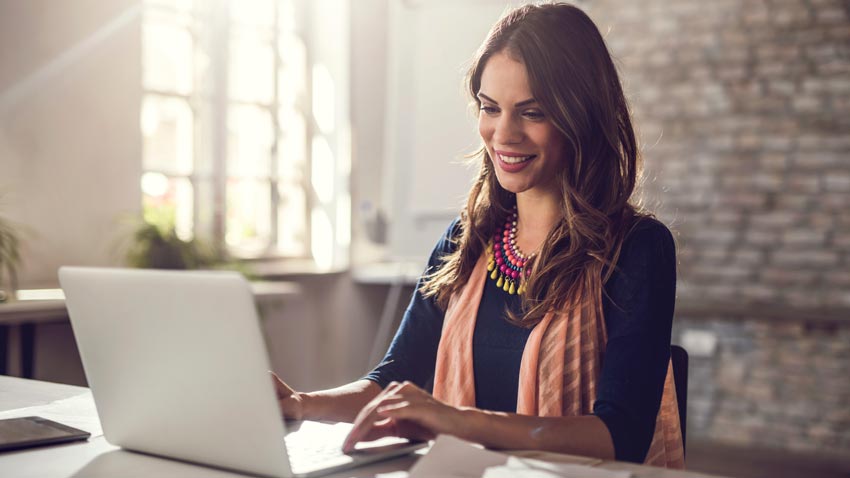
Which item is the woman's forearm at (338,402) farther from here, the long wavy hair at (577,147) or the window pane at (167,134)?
the window pane at (167,134)

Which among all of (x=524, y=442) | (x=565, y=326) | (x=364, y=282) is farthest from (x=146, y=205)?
(x=524, y=442)

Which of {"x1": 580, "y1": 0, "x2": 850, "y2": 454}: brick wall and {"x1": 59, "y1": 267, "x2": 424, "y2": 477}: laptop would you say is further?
{"x1": 580, "y1": 0, "x2": 850, "y2": 454}: brick wall

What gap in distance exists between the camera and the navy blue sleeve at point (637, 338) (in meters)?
1.29

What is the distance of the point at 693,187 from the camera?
450 cm

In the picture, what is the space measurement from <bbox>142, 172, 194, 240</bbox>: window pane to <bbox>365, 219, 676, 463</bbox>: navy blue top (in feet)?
8.49

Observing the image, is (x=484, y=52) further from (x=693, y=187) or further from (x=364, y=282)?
(x=364, y=282)

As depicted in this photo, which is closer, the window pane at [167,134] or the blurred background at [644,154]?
the blurred background at [644,154]

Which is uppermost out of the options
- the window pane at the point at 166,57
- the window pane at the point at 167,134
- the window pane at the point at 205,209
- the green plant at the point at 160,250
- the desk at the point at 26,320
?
the window pane at the point at 166,57

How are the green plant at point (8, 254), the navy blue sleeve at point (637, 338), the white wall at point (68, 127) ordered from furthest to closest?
the white wall at point (68, 127) < the green plant at point (8, 254) < the navy blue sleeve at point (637, 338)

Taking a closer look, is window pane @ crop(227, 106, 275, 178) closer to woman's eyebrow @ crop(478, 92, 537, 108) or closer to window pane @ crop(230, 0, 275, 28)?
window pane @ crop(230, 0, 275, 28)

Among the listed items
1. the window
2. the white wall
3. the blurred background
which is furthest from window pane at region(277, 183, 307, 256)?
the white wall

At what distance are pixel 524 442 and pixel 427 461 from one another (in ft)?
0.58

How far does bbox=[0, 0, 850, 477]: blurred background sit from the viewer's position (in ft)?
12.8

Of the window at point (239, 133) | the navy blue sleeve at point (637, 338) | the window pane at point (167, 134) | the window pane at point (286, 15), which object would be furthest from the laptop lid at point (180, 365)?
the window pane at point (286, 15)
